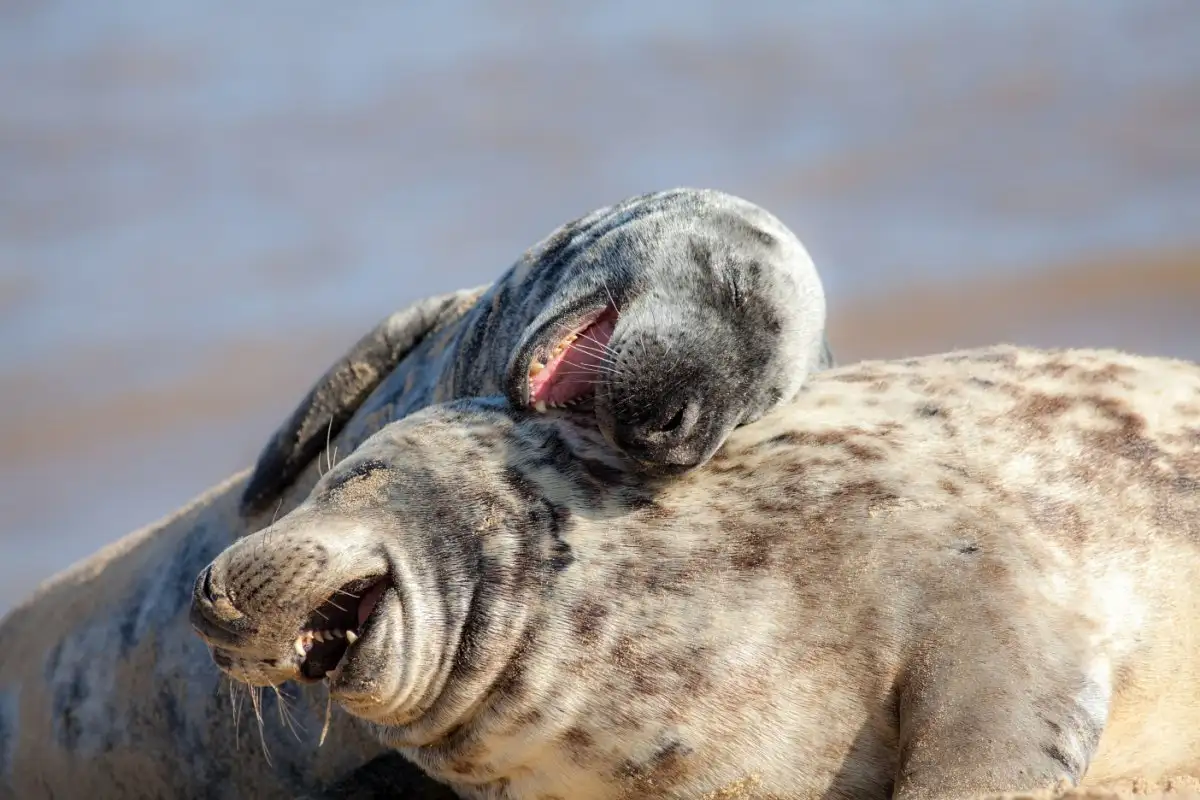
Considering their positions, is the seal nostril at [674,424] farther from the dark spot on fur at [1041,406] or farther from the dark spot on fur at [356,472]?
the dark spot on fur at [1041,406]

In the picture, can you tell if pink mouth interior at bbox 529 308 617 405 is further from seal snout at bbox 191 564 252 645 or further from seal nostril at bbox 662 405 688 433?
seal snout at bbox 191 564 252 645

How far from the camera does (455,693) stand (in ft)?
10.4

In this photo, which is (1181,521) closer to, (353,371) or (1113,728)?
(1113,728)

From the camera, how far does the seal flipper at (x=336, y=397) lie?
198 inches

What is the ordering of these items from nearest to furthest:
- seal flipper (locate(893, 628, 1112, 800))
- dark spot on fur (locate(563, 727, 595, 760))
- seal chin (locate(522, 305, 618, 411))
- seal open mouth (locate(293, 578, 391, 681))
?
seal flipper (locate(893, 628, 1112, 800)), dark spot on fur (locate(563, 727, 595, 760)), seal open mouth (locate(293, 578, 391, 681)), seal chin (locate(522, 305, 618, 411))

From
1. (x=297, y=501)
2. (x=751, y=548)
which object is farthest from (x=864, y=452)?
(x=297, y=501)

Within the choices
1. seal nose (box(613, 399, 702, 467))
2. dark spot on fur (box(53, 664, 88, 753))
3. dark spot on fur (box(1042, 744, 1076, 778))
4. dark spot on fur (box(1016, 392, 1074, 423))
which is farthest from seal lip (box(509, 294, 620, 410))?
dark spot on fur (box(53, 664, 88, 753))

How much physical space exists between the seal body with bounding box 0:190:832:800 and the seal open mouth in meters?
0.54

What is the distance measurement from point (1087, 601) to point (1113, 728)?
0.23 metres

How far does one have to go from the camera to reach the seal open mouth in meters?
3.22

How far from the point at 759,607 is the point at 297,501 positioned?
82.9 inches

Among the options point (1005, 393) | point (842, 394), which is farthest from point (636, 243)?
point (1005, 393)

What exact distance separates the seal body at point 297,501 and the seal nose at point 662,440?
146 millimetres

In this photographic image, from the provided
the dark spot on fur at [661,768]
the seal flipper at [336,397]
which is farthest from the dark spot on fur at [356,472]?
the seal flipper at [336,397]
